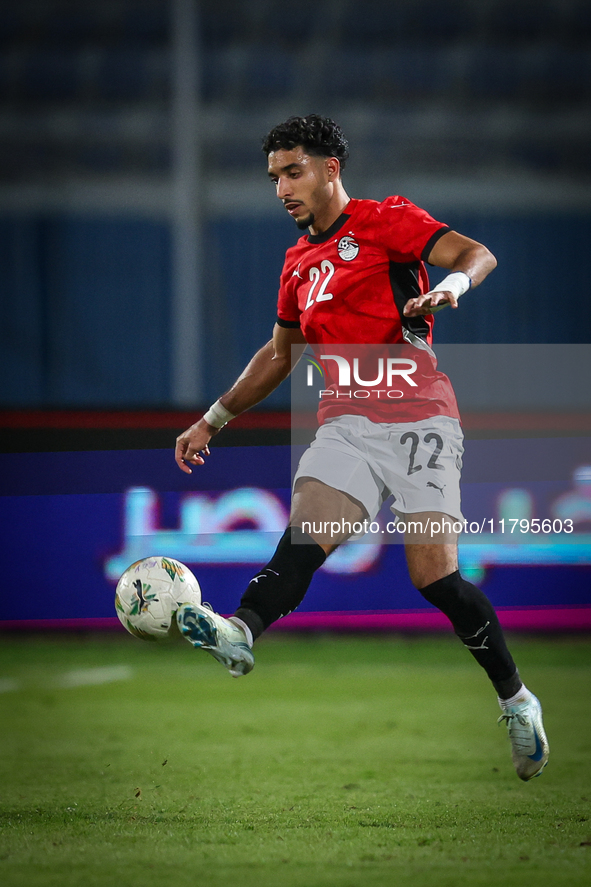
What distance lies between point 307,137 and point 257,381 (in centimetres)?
83

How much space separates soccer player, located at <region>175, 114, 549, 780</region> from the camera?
121 inches

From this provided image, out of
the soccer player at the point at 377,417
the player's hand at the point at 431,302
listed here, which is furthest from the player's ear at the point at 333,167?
the player's hand at the point at 431,302

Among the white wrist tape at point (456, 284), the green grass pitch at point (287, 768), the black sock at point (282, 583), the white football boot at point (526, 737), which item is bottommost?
the green grass pitch at point (287, 768)

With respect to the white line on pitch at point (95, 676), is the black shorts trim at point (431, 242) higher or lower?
higher

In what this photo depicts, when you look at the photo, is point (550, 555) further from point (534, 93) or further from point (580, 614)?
point (534, 93)

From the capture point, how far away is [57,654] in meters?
6.08

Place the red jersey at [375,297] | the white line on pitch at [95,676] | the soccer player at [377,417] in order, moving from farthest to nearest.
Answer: the white line on pitch at [95,676] < the red jersey at [375,297] < the soccer player at [377,417]

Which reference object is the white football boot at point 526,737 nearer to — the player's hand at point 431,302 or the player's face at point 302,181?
the player's hand at point 431,302

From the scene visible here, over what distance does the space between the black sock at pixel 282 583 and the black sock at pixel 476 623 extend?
1.21 feet

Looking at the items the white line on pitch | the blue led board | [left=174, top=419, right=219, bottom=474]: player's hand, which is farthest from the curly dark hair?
the white line on pitch

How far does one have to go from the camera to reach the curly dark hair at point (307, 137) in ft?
10.6

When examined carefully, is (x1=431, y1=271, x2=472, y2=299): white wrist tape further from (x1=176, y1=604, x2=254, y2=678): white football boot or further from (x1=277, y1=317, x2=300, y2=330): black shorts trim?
(x1=176, y1=604, x2=254, y2=678): white football boot

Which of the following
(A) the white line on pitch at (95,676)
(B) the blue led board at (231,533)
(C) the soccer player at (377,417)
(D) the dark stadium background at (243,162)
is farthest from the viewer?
(D) the dark stadium background at (243,162)

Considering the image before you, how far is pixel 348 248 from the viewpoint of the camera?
128 inches
